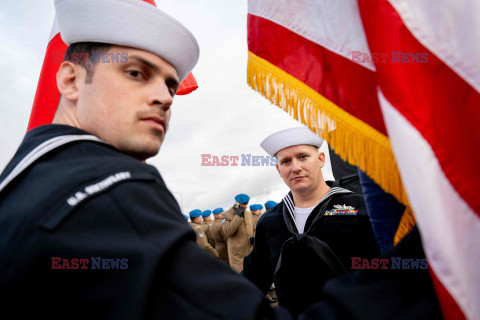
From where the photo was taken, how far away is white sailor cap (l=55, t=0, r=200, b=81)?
1.32 metres

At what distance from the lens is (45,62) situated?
2402 mm

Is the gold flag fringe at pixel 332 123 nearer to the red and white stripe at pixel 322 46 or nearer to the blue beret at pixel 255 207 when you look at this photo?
the red and white stripe at pixel 322 46

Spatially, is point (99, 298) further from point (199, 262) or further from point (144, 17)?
point (144, 17)

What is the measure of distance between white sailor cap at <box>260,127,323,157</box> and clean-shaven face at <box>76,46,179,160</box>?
230 centimetres

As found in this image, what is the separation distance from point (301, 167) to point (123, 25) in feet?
7.61

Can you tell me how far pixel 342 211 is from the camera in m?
2.64

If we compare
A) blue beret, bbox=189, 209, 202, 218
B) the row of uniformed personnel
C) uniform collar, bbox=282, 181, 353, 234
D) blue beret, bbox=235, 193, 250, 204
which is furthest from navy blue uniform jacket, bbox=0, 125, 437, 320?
blue beret, bbox=189, 209, 202, 218

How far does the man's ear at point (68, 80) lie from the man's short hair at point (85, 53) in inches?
1.3

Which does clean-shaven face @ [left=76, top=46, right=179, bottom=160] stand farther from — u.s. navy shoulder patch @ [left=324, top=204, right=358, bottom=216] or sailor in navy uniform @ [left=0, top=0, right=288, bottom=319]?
u.s. navy shoulder patch @ [left=324, top=204, right=358, bottom=216]

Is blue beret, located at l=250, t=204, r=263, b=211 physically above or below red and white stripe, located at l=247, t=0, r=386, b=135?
above

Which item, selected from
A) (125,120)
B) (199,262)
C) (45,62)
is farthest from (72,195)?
(45,62)

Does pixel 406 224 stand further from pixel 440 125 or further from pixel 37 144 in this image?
pixel 37 144

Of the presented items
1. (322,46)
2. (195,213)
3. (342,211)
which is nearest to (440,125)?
(322,46)

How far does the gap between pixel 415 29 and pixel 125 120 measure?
1057 millimetres
